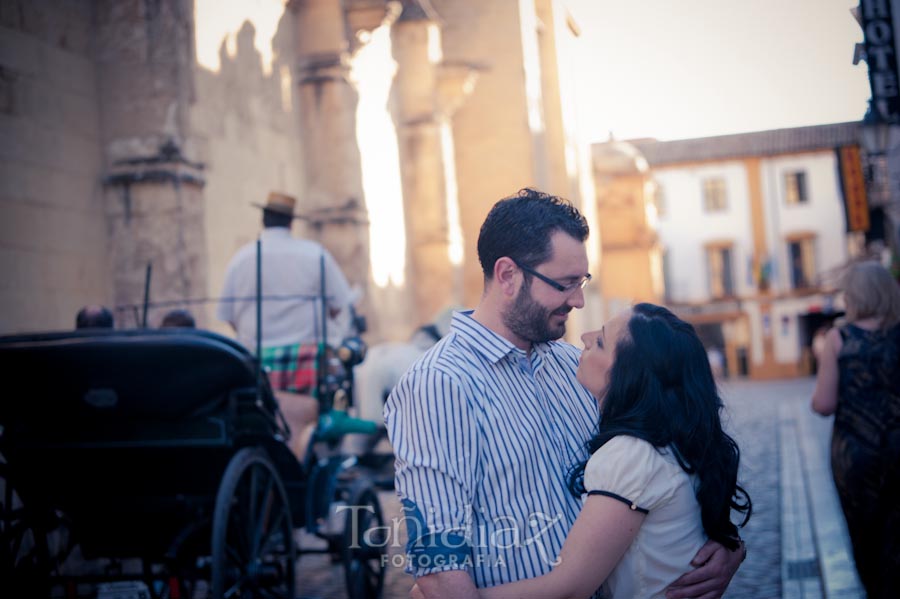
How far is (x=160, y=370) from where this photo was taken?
4652 mm

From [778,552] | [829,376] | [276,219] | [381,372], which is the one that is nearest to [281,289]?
[276,219]

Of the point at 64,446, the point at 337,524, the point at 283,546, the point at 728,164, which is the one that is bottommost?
the point at 337,524

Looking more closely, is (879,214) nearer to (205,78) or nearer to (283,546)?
(205,78)

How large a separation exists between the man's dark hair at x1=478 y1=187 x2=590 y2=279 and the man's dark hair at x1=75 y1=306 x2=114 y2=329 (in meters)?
4.16

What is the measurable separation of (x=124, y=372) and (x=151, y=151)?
14.4 feet

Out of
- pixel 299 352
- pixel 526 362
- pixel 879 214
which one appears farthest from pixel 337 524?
pixel 879 214

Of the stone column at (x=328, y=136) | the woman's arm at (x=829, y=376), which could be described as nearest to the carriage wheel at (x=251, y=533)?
the woman's arm at (x=829, y=376)

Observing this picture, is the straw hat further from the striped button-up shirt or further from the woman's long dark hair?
the woman's long dark hair

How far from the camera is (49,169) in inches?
322

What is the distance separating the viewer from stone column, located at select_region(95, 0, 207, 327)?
8.54 meters

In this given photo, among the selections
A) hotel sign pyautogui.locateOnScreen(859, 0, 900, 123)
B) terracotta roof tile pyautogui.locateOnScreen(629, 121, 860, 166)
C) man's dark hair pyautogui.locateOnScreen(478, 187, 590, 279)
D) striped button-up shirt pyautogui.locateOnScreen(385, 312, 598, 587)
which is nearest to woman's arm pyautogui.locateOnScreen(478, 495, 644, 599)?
striped button-up shirt pyautogui.locateOnScreen(385, 312, 598, 587)

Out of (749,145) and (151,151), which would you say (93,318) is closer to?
(151,151)

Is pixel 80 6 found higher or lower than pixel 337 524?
higher

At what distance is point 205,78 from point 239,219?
5.01 ft
